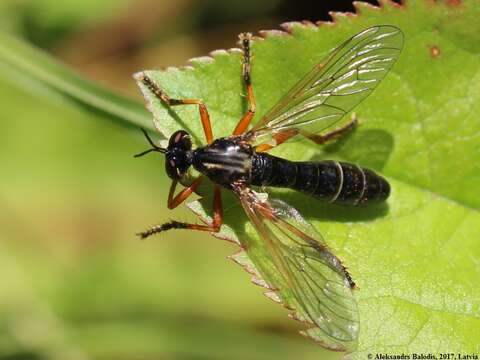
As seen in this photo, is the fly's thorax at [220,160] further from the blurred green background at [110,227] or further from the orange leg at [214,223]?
the blurred green background at [110,227]

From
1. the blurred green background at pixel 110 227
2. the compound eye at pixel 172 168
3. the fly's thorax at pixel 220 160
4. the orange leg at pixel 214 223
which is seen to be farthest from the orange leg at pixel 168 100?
the blurred green background at pixel 110 227

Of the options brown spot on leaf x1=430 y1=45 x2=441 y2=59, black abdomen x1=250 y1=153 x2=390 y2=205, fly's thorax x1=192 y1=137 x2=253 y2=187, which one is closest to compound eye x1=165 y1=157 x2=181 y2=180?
fly's thorax x1=192 y1=137 x2=253 y2=187

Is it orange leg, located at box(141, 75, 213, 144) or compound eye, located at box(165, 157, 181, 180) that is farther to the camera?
compound eye, located at box(165, 157, 181, 180)

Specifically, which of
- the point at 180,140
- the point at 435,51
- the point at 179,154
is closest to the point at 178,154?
the point at 179,154

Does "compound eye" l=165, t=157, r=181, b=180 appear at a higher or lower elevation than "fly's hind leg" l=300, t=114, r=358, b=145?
lower

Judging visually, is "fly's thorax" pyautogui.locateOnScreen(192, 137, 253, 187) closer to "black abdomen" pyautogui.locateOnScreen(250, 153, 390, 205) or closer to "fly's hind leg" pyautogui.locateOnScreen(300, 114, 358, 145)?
"black abdomen" pyautogui.locateOnScreen(250, 153, 390, 205)

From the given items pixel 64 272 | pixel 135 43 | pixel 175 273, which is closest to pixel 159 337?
pixel 175 273
